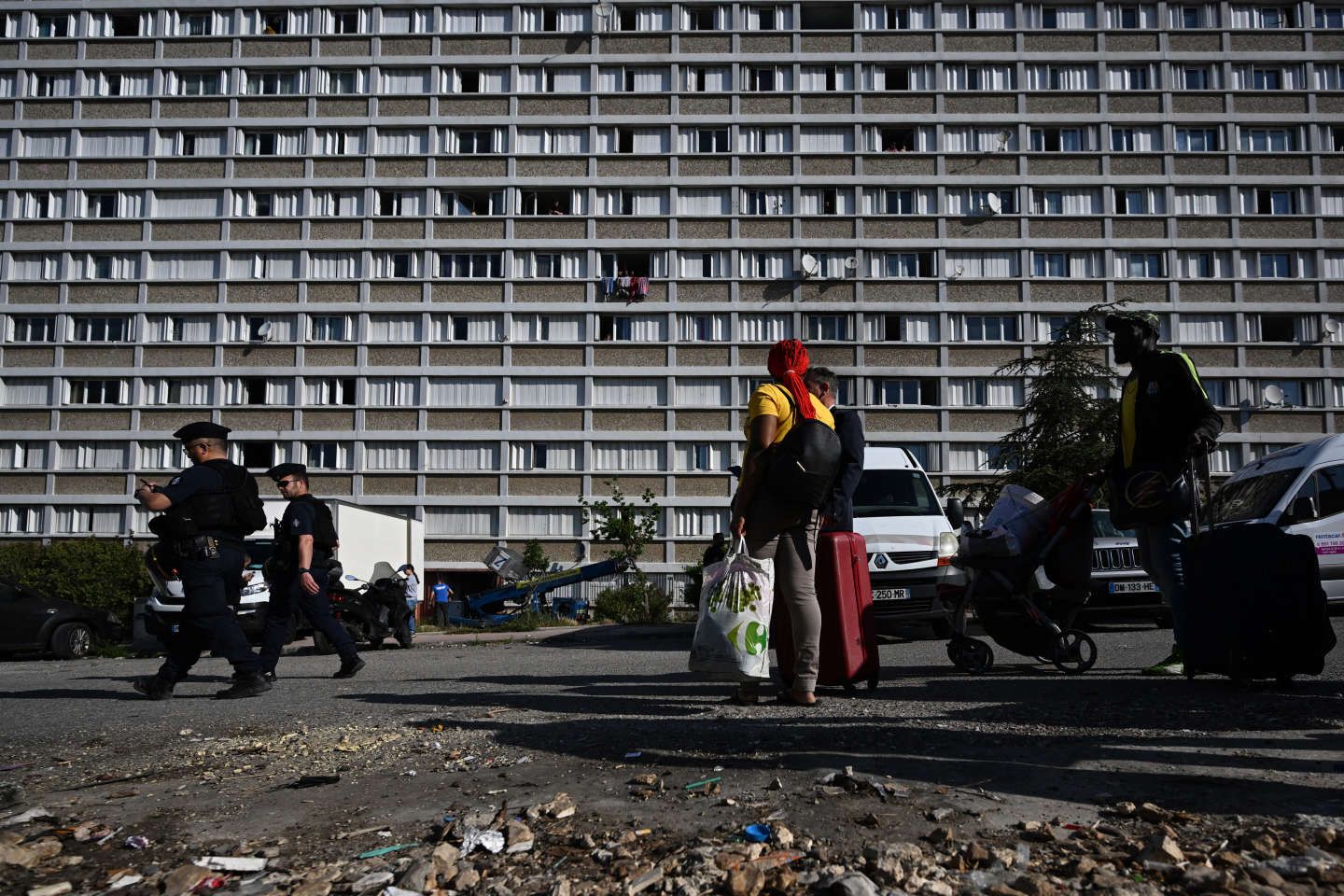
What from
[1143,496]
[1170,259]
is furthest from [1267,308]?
[1143,496]

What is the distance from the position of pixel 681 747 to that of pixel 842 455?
7.97 feet

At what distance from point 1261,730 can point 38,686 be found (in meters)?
9.35

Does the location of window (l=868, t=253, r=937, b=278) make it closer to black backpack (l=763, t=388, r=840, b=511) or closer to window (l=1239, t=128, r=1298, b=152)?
window (l=1239, t=128, r=1298, b=152)

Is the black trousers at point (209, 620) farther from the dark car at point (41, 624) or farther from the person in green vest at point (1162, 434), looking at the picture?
the dark car at point (41, 624)

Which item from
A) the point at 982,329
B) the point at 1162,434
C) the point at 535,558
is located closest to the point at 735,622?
the point at 1162,434

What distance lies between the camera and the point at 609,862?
9.57ft

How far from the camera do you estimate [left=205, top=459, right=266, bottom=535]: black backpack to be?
24.4ft

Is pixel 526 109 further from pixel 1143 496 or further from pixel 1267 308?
pixel 1143 496

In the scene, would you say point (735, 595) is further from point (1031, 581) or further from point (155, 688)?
point (155, 688)

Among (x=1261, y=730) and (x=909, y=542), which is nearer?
(x=1261, y=730)

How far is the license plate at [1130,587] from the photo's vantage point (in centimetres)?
1186

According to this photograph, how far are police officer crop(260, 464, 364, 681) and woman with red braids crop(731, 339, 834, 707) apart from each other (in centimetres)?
416

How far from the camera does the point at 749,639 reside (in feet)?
17.7

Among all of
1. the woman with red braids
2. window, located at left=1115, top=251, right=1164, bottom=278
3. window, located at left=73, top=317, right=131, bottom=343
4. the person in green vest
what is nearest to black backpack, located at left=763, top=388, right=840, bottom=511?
the woman with red braids
